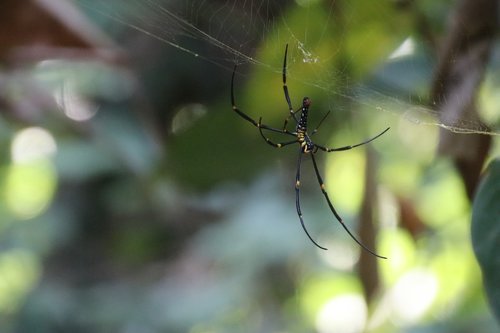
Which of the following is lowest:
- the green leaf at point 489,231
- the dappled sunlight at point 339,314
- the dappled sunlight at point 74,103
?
the green leaf at point 489,231

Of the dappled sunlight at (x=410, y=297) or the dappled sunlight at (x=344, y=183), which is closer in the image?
the dappled sunlight at (x=410, y=297)

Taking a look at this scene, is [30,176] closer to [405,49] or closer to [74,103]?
[74,103]

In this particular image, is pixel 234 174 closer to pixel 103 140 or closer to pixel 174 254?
pixel 103 140

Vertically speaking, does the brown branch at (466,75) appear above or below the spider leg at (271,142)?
below

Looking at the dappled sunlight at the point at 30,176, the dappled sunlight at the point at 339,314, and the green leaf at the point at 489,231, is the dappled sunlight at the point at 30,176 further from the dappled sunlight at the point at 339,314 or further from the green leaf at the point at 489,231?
the green leaf at the point at 489,231

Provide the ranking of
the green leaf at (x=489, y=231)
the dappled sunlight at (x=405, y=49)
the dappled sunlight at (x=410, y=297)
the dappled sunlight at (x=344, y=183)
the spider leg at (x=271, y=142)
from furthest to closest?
1. the dappled sunlight at (x=344, y=183)
2. the dappled sunlight at (x=410, y=297)
3. the spider leg at (x=271, y=142)
4. the dappled sunlight at (x=405, y=49)
5. the green leaf at (x=489, y=231)

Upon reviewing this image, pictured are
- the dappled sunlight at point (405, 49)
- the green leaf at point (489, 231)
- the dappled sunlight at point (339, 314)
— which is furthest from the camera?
the dappled sunlight at point (339, 314)

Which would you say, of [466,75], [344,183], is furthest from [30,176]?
[466,75]

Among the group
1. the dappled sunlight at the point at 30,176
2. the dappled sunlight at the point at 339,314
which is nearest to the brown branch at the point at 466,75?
the dappled sunlight at the point at 339,314
